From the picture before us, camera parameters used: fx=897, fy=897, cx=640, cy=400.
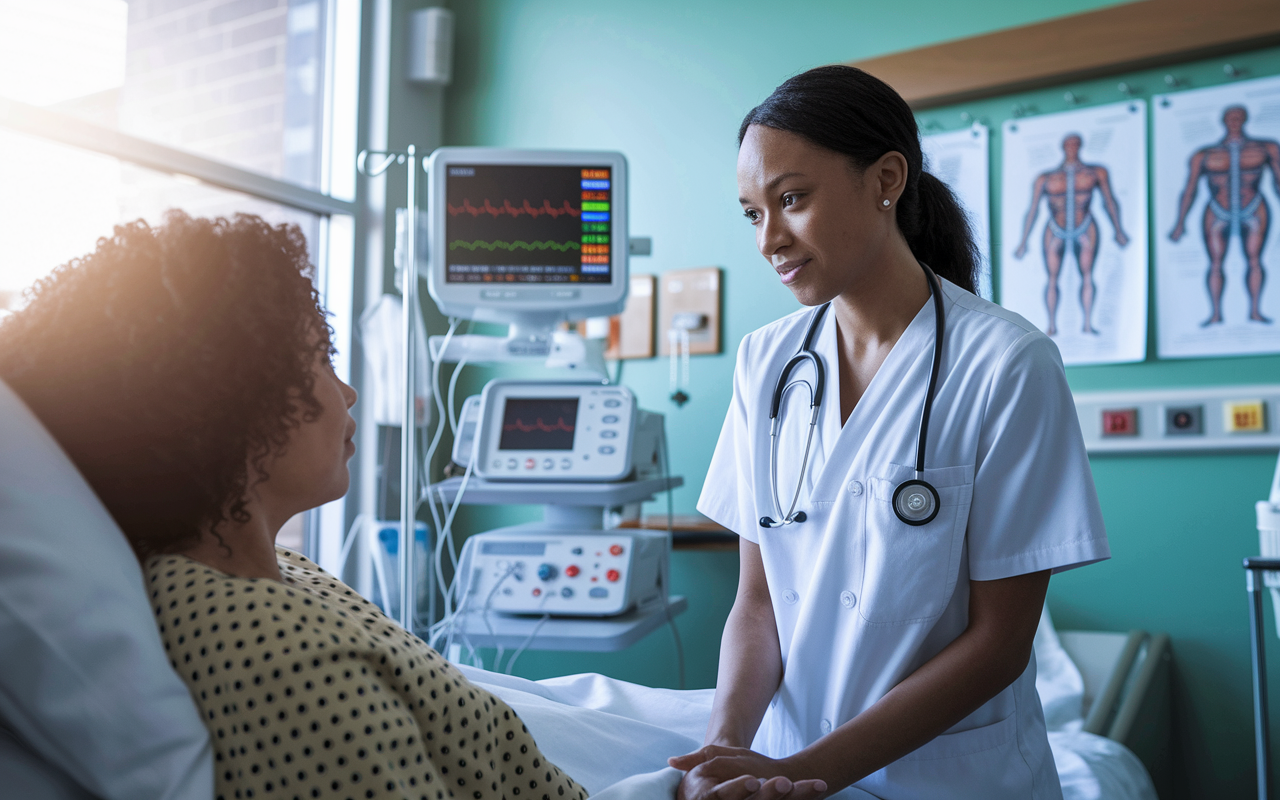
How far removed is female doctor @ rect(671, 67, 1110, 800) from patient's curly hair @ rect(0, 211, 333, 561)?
0.52m

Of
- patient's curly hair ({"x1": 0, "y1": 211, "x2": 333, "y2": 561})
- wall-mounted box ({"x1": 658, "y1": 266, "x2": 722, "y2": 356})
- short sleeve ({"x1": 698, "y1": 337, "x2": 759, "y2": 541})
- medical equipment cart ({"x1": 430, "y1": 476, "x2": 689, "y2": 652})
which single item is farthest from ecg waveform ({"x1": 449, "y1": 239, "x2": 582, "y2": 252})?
patient's curly hair ({"x1": 0, "y1": 211, "x2": 333, "y2": 561})

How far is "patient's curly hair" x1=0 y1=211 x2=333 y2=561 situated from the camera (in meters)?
0.64

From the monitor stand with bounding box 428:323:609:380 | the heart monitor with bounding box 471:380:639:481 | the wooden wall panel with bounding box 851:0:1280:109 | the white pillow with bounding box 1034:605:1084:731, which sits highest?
the wooden wall panel with bounding box 851:0:1280:109

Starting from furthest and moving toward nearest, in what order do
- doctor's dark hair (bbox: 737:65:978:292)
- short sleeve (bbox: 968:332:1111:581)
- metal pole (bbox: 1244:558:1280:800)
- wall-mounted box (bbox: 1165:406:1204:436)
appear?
wall-mounted box (bbox: 1165:406:1204:436) → metal pole (bbox: 1244:558:1280:800) → doctor's dark hair (bbox: 737:65:978:292) → short sleeve (bbox: 968:332:1111:581)

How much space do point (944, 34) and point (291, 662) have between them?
234cm

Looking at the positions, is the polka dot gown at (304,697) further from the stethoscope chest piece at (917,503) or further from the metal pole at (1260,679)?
the metal pole at (1260,679)

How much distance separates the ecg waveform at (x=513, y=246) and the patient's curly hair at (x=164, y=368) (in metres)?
1.33

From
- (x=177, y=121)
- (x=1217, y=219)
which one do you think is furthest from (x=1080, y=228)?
(x=177, y=121)

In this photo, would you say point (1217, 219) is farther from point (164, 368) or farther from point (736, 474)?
point (164, 368)

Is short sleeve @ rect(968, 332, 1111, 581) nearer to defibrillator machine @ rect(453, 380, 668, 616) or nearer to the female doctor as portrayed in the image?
the female doctor

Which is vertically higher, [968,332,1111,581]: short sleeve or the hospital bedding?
[968,332,1111,581]: short sleeve

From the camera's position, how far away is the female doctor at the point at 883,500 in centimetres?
98

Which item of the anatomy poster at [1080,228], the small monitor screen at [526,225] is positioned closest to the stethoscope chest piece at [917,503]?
the small monitor screen at [526,225]

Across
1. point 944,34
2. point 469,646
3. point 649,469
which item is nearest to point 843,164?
point 649,469
